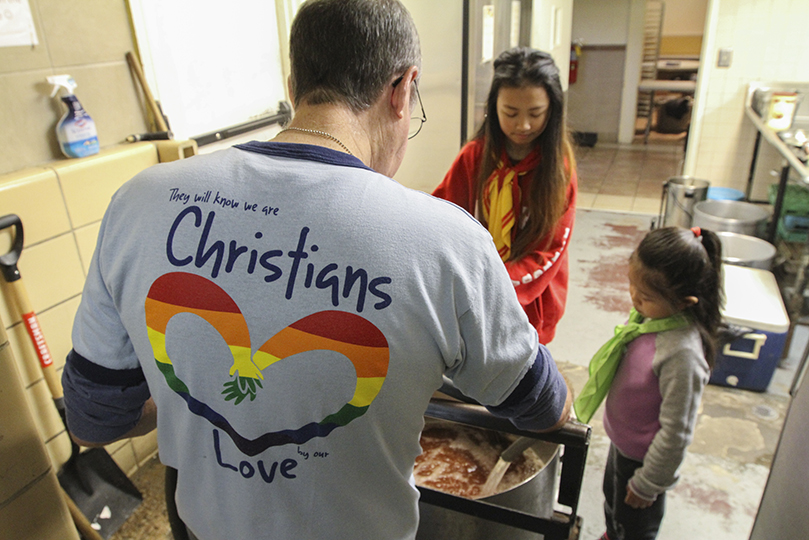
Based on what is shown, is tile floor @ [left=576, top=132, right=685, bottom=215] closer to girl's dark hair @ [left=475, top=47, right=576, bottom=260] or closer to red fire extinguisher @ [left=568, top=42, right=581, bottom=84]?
red fire extinguisher @ [left=568, top=42, right=581, bottom=84]

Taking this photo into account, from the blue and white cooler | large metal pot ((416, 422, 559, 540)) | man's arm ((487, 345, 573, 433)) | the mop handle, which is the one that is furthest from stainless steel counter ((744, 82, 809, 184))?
the mop handle

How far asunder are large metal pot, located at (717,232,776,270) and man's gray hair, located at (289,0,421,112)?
9.24 feet

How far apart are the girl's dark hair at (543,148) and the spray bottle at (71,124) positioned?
48.6 inches

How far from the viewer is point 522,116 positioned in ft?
5.37

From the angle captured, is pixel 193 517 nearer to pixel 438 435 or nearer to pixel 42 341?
pixel 438 435

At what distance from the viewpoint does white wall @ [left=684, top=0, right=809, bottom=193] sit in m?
4.13

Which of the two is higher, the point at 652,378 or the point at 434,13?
the point at 434,13

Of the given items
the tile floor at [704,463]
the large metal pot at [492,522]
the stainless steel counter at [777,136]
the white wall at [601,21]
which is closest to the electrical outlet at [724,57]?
the stainless steel counter at [777,136]

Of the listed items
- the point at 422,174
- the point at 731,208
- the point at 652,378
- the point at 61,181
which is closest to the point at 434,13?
the point at 422,174

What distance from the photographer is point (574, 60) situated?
23.7 feet

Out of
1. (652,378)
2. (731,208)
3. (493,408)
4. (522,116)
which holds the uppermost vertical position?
(522,116)

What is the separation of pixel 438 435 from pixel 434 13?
2118mm

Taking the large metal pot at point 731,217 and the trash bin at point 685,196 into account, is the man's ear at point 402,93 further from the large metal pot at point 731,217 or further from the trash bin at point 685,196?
the trash bin at point 685,196

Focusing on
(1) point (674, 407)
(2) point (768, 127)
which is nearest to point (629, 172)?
(2) point (768, 127)
